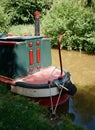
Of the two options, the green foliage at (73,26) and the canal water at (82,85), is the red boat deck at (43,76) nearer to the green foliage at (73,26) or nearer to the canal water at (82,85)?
the canal water at (82,85)

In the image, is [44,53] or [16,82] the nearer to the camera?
[16,82]

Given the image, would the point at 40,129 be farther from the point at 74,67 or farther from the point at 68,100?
the point at 74,67

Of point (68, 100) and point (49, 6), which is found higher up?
point (49, 6)

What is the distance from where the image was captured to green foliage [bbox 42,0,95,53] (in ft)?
50.9

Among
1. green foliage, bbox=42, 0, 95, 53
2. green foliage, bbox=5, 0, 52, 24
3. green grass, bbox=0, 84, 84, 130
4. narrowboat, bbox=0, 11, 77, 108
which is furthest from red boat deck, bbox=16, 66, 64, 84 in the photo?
green foliage, bbox=5, 0, 52, 24

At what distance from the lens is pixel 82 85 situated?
1022 centimetres

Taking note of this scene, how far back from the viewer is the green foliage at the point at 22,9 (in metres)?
20.4

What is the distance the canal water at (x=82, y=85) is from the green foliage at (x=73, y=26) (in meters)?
0.55

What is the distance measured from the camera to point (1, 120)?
4.59m

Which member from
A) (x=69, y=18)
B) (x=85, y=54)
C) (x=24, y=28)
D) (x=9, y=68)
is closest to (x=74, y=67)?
(x=85, y=54)

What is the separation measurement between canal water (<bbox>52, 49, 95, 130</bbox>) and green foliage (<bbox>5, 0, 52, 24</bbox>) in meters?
A: 5.37

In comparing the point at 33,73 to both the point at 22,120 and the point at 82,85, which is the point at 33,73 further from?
the point at 22,120

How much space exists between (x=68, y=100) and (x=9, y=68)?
197cm

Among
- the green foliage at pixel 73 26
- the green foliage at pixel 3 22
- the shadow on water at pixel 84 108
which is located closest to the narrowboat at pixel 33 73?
the shadow on water at pixel 84 108
